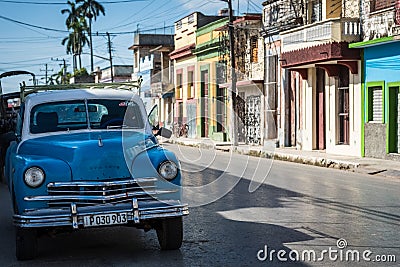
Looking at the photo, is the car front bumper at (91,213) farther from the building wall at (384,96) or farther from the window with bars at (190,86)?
the window with bars at (190,86)

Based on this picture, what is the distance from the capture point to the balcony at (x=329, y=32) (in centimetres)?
2489

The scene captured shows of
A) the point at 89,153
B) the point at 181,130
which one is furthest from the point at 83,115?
the point at 181,130

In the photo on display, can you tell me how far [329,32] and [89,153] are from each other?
18820mm

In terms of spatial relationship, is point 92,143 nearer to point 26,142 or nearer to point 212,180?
point 26,142

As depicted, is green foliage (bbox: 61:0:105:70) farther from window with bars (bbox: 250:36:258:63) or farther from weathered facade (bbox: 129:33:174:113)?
window with bars (bbox: 250:36:258:63)

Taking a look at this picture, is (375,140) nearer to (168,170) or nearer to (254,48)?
(254,48)

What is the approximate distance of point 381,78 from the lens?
23.8 metres

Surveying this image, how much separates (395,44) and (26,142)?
659 inches

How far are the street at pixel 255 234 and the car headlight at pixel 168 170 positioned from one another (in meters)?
0.92

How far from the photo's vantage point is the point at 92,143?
26.0 feet

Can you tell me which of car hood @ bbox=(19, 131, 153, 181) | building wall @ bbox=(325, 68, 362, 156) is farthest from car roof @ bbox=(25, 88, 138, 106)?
building wall @ bbox=(325, 68, 362, 156)

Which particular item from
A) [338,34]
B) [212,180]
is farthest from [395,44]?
[212,180]

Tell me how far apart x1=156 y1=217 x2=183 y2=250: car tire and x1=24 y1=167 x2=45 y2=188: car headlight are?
1488 mm

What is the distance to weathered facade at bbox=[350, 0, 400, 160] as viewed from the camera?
22.8 m
